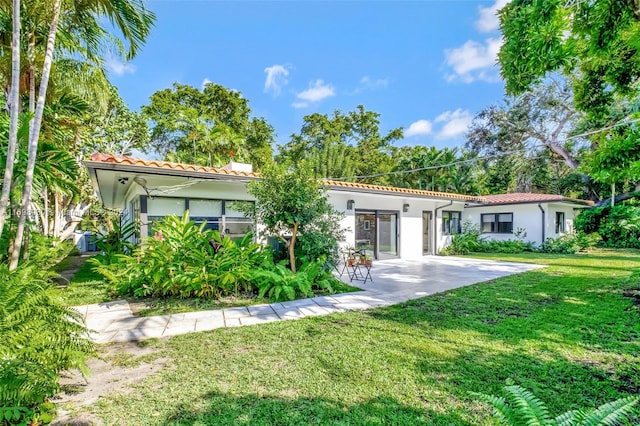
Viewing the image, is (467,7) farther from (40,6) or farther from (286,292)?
(40,6)

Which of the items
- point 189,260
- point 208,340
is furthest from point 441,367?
point 189,260

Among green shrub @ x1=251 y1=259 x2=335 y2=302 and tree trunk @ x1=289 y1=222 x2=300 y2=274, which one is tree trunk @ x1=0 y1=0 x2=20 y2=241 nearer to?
green shrub @ x1=251 y1=259 x2=335 y2=302

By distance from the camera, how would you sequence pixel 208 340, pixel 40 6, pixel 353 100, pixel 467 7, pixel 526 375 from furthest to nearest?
pixel 353 100 → pixel 467 7 → pixel 40 6 → pixel 208 340 → pixel 526 375

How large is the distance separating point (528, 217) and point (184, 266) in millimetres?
17772

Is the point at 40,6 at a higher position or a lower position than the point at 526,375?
higher

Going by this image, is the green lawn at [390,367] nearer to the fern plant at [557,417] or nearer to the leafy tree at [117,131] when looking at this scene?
the fern plant at [557,417]

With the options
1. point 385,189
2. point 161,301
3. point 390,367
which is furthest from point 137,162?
point 385,189

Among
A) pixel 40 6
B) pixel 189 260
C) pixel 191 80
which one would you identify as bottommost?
pixel 189 260

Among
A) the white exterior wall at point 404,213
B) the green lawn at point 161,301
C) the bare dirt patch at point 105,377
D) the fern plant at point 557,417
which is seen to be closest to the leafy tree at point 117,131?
the green lawn at point 161,301

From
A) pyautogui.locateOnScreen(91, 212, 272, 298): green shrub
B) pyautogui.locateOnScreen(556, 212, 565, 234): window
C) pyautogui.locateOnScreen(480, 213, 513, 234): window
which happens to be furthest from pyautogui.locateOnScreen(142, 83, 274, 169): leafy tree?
pyautogui.locateOnScreen(556, 212, 565, 234): window

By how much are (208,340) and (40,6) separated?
6739 millimetres

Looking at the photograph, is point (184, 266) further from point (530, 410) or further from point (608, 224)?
point (608, 224)

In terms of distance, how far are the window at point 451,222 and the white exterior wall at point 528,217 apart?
5.30 ft

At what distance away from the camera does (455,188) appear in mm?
24000
